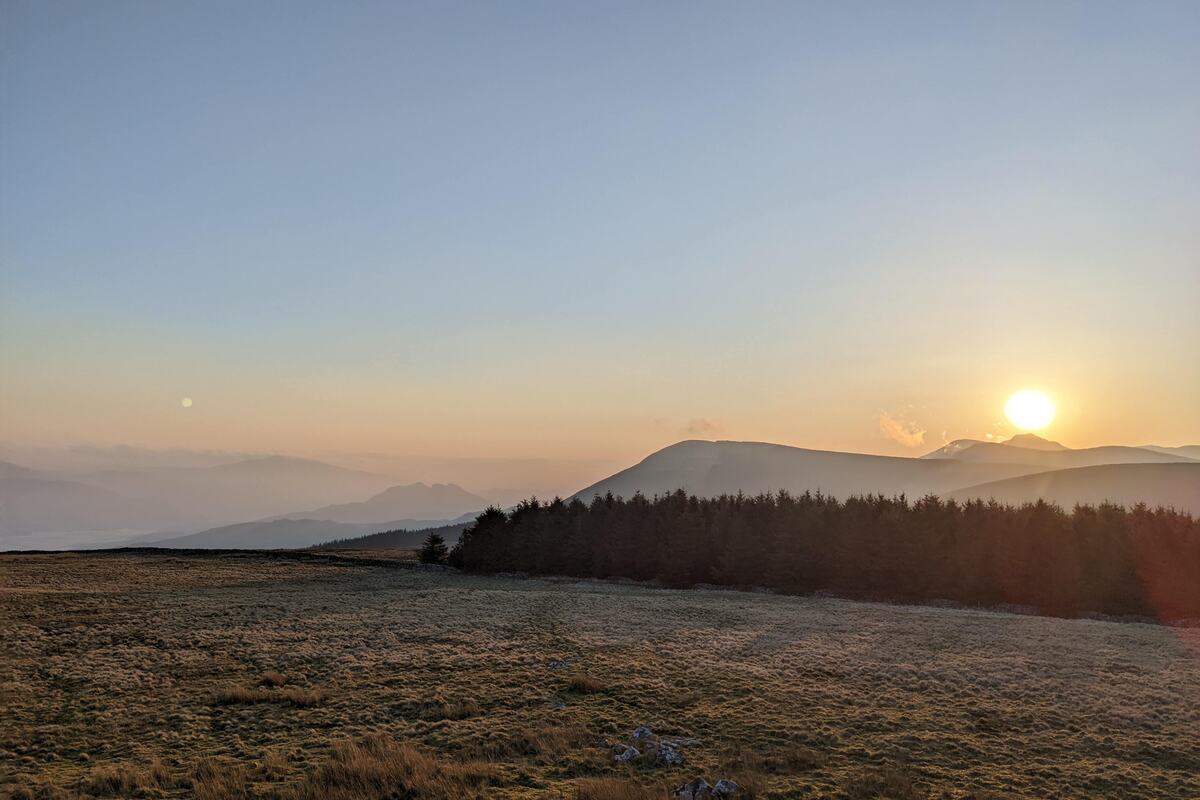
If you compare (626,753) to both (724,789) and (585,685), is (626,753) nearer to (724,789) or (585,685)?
(724,789)

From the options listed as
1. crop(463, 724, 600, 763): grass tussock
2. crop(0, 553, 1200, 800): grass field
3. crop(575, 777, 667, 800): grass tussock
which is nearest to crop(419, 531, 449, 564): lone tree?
crop(0, 553, 1200, 800): grass field

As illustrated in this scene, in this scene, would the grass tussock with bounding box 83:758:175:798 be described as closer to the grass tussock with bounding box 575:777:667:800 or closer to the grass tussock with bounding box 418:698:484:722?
the grass tussock with bounding box 418:698:484:722

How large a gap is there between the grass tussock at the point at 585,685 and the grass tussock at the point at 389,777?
740cm

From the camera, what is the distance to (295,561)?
9038cm

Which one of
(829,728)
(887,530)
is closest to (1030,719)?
(829,728)

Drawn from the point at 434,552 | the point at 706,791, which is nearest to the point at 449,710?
the point at 706,791

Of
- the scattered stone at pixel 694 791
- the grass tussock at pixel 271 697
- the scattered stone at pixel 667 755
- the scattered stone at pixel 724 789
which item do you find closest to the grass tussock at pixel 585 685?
the scattered stone at pixel 667 755

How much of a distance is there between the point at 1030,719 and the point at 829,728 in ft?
21.9

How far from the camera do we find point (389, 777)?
1512cm

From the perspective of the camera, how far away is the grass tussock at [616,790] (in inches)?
543

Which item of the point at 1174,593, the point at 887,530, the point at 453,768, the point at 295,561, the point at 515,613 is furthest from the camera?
the point at 295,561

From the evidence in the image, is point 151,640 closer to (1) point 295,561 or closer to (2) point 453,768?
(2) point 453,768

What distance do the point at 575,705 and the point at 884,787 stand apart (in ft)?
31.9

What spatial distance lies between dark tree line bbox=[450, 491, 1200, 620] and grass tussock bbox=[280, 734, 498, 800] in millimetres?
61005
